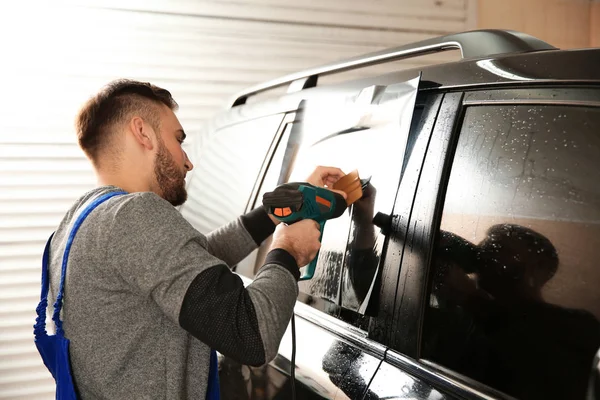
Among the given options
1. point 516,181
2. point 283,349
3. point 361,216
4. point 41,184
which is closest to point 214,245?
point 283,349

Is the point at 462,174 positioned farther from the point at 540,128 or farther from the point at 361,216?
the point at 361,216

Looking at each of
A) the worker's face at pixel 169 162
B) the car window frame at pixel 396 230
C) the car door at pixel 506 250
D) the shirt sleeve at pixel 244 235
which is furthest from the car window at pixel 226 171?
the car door at pixel 506 250

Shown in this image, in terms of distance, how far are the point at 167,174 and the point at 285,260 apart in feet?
→ 1.55

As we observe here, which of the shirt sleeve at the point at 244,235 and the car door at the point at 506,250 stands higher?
the car door at the point at 506,250

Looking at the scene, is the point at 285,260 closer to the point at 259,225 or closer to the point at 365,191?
the point at 365,191

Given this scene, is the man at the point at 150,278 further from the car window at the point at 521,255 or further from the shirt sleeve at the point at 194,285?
the car window at the point at 521,255

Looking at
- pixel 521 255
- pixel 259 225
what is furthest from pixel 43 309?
pixel 521 255

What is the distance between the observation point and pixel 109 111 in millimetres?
1831

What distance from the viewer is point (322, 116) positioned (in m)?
2.10

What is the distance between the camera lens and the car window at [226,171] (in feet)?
8.47

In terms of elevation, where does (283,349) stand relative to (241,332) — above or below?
below

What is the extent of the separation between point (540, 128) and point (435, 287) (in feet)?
1.36

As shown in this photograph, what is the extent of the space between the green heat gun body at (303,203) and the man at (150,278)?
35 millimetres

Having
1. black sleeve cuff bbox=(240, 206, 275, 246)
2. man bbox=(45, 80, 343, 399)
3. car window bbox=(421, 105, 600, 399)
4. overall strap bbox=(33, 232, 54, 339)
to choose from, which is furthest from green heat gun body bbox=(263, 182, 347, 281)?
overall strap bbox=(33, 232, 54, 339)
